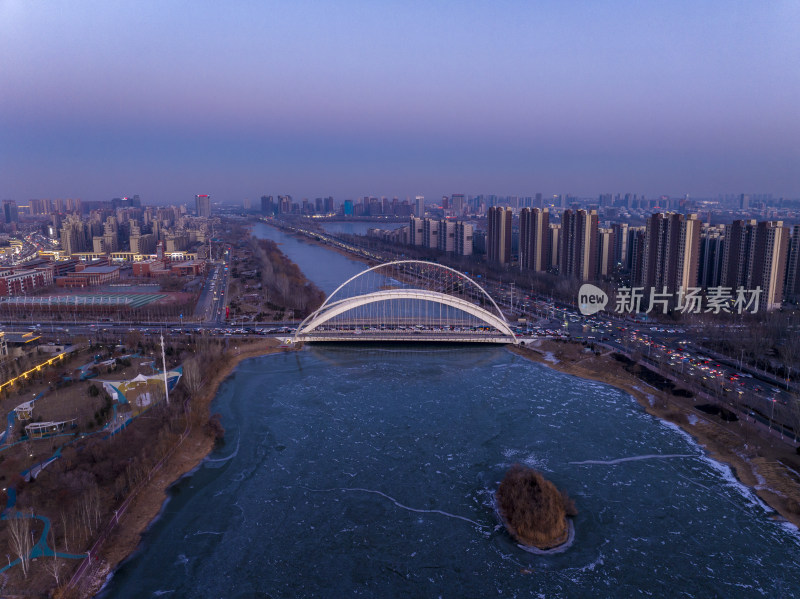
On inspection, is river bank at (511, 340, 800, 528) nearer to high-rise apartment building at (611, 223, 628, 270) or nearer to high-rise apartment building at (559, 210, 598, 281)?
high-rise apartment building at (559, 210, 598, 281)

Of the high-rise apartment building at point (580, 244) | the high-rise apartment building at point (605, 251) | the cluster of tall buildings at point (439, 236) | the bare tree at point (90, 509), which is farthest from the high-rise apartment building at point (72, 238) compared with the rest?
the bare tree at point (90, 509)

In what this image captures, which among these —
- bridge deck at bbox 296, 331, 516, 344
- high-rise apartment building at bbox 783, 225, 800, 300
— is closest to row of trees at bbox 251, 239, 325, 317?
bridge deck at bbox 296, 331, 516, 344

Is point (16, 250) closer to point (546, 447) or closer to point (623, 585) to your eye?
point (546, 447)

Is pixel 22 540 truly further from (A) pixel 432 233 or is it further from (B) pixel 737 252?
(A) pixel 432 233

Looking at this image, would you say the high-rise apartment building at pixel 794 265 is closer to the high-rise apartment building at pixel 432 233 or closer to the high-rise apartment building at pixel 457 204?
the high-rise apartment building at pixel 432 233

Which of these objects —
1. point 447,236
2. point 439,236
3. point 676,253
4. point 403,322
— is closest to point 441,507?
point 403,322

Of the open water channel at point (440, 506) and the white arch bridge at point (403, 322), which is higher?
the white arch bridge at point (403, 322)

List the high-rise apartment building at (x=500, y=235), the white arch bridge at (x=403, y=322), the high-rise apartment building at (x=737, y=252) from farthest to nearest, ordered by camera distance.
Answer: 1. the high-rise apartment building at (x=500, y=235)
2. the high-rise apartment building at (x=737, y=252)
3. the white arch bridge at (x=403, y=322)
